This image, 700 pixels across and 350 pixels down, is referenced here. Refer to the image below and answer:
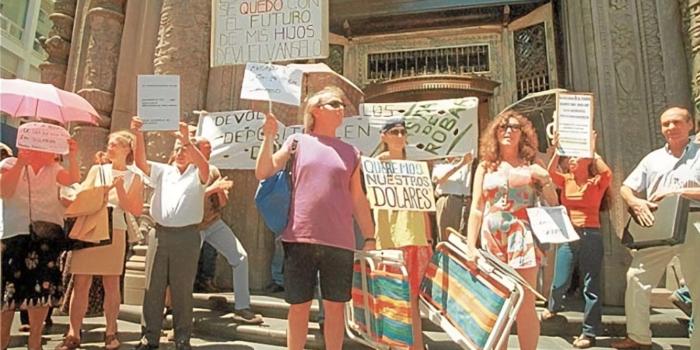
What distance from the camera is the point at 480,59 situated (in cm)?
857

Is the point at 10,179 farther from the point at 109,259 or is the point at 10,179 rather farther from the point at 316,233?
the point at 316,233

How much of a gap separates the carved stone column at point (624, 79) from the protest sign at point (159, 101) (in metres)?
4.64

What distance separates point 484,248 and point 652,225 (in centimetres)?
138

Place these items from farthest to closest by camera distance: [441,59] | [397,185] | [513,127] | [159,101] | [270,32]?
[441,59], [270,32], [159,101], [397,185], [513,127]

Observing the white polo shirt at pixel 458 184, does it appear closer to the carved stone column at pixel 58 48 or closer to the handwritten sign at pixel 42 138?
the handwritten sign at pixel 42 138

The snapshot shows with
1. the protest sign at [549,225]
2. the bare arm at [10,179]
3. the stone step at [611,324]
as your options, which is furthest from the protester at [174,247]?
the protest sign at [549,225]

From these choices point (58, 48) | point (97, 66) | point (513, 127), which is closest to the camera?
point (513, 127)

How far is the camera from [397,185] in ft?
10.7

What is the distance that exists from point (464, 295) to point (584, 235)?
187 cm

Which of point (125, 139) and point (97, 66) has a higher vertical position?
point (97, 66)

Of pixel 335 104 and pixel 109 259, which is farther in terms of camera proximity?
pixel 109 259

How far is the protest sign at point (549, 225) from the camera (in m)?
3.02

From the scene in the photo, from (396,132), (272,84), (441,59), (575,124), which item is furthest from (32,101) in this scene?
(441,59)

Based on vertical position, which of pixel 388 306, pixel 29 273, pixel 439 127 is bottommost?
pixel 388 306
